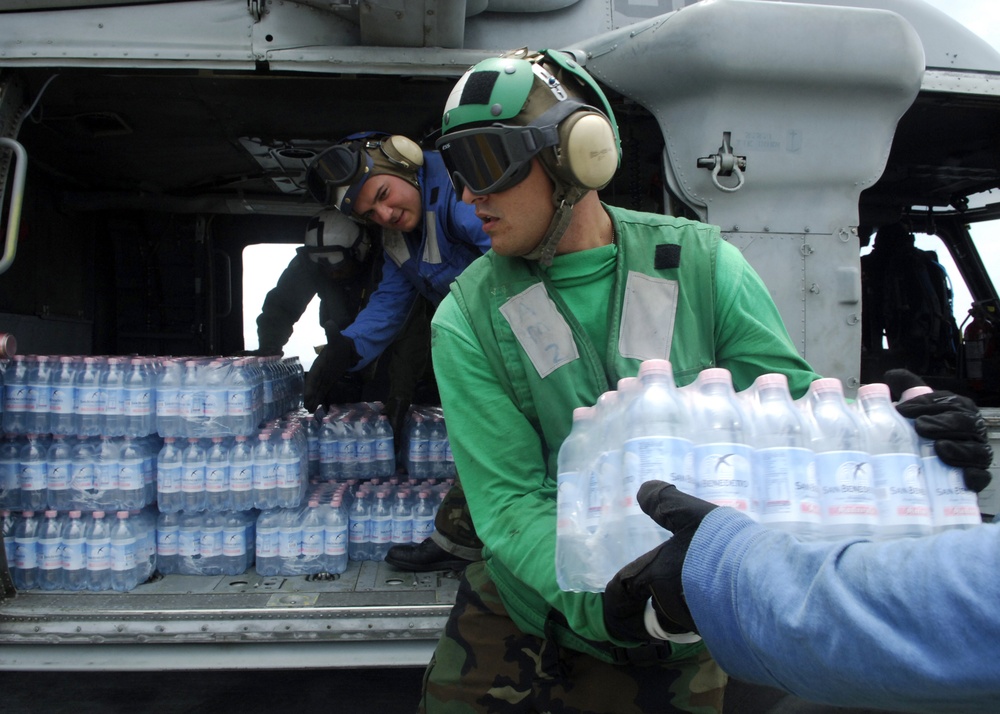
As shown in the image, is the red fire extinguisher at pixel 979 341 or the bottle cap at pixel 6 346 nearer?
the bottle cap at pixel 6 346

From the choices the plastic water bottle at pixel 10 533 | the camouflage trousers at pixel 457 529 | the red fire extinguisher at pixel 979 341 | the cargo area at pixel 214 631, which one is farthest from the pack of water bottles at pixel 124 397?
the red fire extinguisher at pixel 979 341

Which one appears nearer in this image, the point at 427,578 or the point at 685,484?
the point at 685,484

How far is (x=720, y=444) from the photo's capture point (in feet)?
4.03

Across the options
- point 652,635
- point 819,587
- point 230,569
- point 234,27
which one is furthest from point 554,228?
point 230,569

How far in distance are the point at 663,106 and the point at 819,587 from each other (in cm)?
272

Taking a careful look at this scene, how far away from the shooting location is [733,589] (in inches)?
37.9

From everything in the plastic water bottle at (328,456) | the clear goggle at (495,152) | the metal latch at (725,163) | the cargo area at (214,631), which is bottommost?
the cargo area at (214,631)

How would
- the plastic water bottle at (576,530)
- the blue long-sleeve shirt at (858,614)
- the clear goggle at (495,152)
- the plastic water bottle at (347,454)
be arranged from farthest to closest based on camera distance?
1. the plastic water bottle at (347,454)
2. the clear goggle at (495,152)
3. the plastic water bottle at (576,530)
4. the blue long-sleeve shirt at (858,614)

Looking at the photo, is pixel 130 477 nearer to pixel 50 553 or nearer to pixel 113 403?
pixel 113 403

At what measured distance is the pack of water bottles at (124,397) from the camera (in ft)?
11.4

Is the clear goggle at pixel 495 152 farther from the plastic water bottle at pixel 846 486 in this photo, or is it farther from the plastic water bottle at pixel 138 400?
the plastic water bottle at pixel 138 400

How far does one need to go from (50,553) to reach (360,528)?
149cm

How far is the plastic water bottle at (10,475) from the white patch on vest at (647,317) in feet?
10.6

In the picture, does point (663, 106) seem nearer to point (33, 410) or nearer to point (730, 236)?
point (730, 236)
